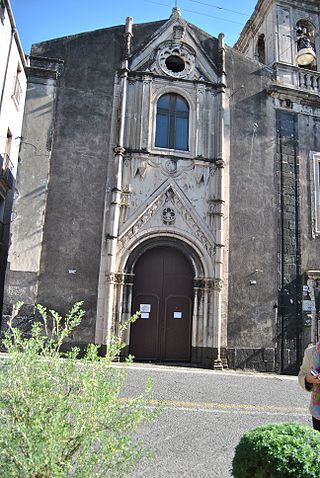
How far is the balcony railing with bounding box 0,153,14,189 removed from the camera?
14.7 metres

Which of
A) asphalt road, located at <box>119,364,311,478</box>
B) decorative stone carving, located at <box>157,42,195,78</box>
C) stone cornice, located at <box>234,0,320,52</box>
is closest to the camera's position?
asphalt road, located at <box>119,364,311,478</box>

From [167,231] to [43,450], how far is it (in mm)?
10013

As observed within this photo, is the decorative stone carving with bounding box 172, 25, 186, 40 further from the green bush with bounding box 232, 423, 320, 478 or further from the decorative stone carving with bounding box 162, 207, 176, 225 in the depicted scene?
the green bush with bounding box 232, 423, 320, 478

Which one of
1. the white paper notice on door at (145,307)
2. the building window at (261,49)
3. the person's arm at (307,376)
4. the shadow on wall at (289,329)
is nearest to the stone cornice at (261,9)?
the building window at (261,49)

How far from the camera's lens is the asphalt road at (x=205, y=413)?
456 cm

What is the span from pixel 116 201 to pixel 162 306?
11.1 feet

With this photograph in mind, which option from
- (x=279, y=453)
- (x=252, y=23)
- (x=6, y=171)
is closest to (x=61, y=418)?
(x=279, y=453)

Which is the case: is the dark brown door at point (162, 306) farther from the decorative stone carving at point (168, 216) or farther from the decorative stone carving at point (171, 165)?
the decorative stone carving at point (171, 165)

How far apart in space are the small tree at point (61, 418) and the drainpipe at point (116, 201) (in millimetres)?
8092

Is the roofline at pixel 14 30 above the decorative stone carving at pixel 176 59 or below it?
above

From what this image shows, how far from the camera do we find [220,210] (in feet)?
41.6

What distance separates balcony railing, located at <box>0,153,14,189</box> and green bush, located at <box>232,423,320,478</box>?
44.5 feet

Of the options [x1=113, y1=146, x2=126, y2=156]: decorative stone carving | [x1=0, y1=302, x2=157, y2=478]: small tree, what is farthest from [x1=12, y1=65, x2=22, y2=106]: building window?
[x1=0, y1=302, x2=157, y2=478]: small tree

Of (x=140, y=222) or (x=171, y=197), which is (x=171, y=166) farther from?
(x=140, y=222)
